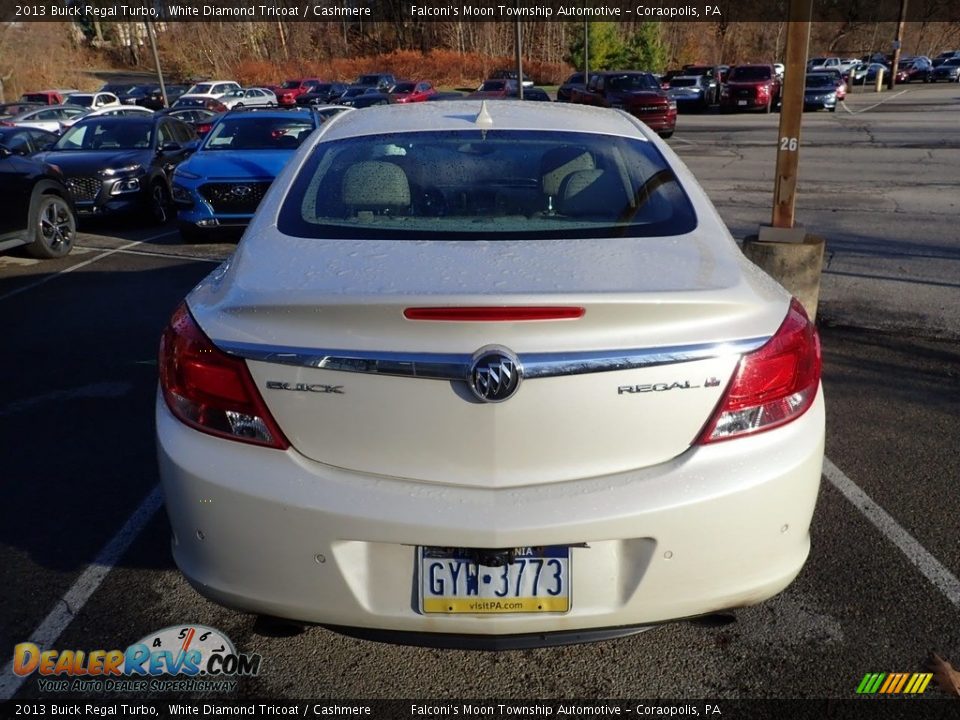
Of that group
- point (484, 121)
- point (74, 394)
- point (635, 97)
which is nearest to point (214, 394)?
point (484, 121)

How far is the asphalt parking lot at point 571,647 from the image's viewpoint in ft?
8.56

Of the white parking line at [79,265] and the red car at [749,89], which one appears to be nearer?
the white parking line at [79,265]

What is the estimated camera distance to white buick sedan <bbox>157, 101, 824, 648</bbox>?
201 centimetres

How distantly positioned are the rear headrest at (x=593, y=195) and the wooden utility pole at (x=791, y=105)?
285cm

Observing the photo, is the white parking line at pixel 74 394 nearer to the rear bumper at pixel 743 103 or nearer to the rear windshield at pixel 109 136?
the rear windshield at pixel 109 136

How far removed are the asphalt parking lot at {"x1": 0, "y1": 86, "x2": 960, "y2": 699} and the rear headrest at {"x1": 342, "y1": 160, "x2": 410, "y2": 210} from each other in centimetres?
146

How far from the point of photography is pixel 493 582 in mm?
2068

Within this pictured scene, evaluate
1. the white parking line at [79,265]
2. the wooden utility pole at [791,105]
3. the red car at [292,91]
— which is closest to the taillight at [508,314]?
the wooden utility pole at [791,105]

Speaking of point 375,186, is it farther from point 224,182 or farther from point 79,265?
point 79,265

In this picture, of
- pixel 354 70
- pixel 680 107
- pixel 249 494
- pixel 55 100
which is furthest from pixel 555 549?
pixel 354 70

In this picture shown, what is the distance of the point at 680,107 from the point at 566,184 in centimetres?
3617

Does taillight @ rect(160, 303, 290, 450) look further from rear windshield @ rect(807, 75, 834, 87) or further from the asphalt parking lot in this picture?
rear windshield @ rect(807, 75, 834, 87)

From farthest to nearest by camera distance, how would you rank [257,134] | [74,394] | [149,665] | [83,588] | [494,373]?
[257,134] → [74,394] → [83,588] → [149,665] → [494,373]

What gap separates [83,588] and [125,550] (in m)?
0.28
